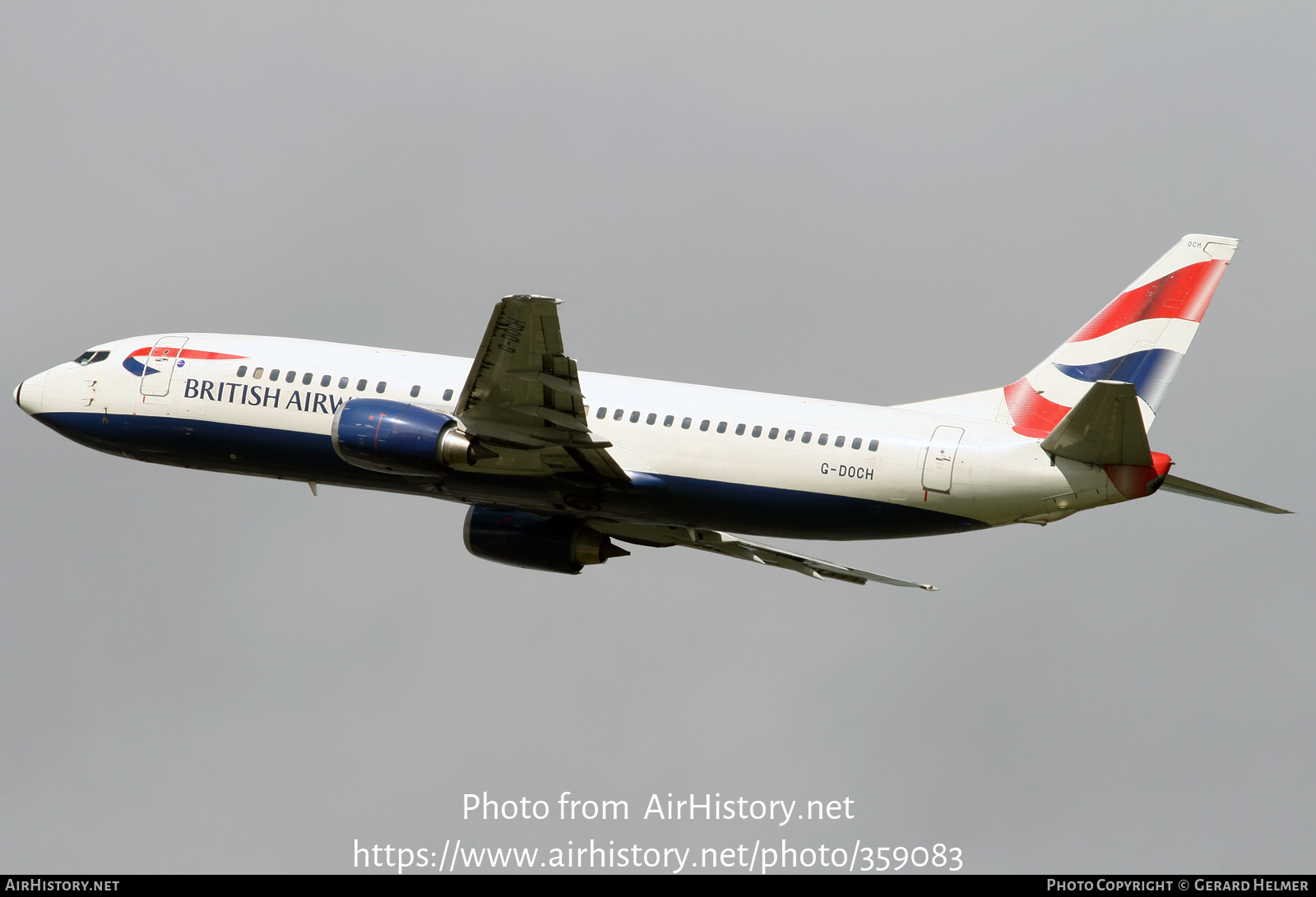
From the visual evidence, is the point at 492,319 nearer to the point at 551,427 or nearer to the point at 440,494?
the point at 551,427

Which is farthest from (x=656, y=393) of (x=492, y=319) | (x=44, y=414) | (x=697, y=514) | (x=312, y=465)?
(x=44, y=414)

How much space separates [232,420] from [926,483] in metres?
18.7

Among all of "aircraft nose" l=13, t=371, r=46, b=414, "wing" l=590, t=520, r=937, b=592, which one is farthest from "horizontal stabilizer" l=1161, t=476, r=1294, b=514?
"aircraft nose" l=13, t=371, r=46, b=414

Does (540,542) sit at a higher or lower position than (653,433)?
lower

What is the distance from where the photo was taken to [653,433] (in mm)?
43062

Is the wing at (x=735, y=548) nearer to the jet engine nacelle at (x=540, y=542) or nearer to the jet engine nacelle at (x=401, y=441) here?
the jet engine nacelle at (x=540, y=542)

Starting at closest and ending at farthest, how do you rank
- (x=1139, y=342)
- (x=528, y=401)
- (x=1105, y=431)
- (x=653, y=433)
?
(x=1105, y=431), (x=528, y=401), (x=1139, y=342), (x=653, y=433)

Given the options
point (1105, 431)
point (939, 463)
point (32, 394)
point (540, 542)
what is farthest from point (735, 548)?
point (32, 394)

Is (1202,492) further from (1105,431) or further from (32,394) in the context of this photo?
(32,394)

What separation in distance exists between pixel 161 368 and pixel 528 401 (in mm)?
12394

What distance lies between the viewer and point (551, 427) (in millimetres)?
41406

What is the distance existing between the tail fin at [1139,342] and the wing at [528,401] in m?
10.8

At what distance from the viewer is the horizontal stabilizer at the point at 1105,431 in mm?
37094

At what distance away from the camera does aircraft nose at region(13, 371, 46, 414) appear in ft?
160
